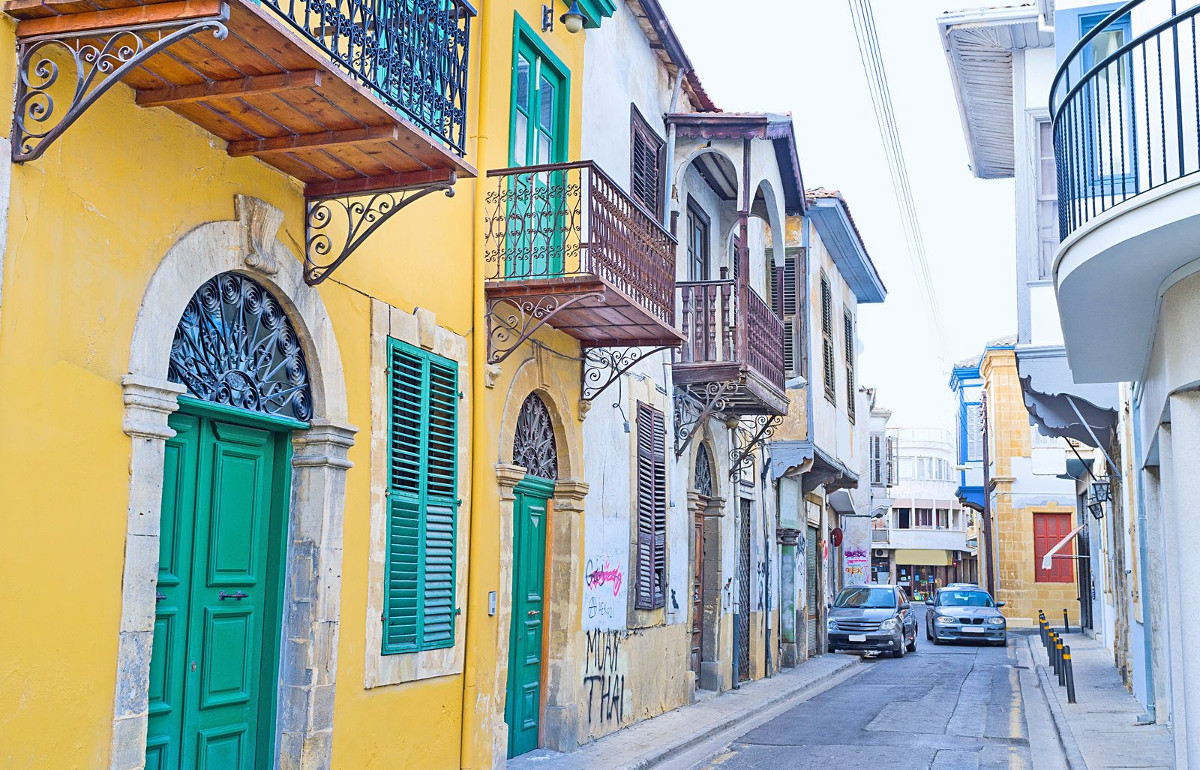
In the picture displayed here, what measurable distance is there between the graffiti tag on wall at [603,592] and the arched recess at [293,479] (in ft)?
14.8

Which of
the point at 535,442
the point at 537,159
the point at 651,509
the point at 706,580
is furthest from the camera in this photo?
the point at 706,580

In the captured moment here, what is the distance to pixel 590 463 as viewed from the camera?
12172 millimetres

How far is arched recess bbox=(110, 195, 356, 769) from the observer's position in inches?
234

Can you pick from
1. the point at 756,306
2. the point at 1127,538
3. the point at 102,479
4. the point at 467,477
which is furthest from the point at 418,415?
the point at 1127,538

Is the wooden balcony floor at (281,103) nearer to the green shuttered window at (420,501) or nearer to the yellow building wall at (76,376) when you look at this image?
the yellow building wall at (76,376)

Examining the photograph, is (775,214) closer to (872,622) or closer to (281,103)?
(281,103)

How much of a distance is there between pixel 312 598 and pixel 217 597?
0.68m

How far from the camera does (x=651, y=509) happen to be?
14.0m

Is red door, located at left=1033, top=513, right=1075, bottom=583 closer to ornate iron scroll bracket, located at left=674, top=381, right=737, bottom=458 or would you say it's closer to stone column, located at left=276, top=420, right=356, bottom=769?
ornate iron scroll bracket, located at left=674, top=381, right=737, bottom=458

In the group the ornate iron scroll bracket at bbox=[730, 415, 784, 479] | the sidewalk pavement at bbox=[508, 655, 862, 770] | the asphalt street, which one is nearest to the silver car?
the asphalt street

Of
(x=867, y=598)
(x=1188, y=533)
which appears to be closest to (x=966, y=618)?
(x=867, y=598)

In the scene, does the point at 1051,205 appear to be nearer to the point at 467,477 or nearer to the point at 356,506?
the point at 467,477

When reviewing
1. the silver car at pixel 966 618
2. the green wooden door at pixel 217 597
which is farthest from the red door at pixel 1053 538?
the green wooden door at pixel 217 597

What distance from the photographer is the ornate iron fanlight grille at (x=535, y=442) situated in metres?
10.9
